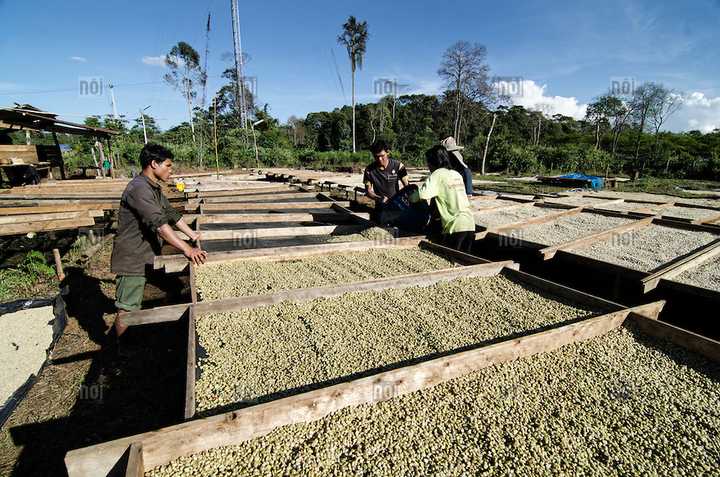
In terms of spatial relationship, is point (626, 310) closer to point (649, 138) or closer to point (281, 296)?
point (281, 296)

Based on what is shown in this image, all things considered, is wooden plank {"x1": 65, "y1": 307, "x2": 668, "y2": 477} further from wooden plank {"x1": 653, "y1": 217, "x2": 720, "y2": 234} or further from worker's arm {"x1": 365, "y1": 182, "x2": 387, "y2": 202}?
wooden plank {"x1": 653, "y1": 217, "x2": 720, "y2": 234}

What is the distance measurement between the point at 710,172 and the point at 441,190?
21.8 meters

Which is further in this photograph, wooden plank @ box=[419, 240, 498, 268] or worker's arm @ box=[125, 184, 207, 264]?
wooden plank @ box=[419, 240, 498, 268]

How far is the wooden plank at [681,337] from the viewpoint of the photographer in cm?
190

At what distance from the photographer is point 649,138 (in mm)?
30062

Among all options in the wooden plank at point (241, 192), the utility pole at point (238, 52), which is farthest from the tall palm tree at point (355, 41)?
the wooden plank at point (241, 192)

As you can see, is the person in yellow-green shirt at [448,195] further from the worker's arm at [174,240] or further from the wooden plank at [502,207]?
the wooden plank at [502,207]

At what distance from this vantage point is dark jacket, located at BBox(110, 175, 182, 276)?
250 cm

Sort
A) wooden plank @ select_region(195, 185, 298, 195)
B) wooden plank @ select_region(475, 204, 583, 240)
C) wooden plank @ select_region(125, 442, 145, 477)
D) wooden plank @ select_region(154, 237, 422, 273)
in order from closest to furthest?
1. wooden plank @ select_region(125, 442, 145, 477)
2. wooden plank @ select_region(154, 237, 422, 273)
3. wooden plank @ select_region(475, 204, 583, 240)
4. wooden plank @ select_region(195, 185, 298, 195)

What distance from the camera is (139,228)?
2.66 meters

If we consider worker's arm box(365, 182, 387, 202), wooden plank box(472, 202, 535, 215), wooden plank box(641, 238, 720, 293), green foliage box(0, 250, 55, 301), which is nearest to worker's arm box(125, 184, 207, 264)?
worker's arm box(365, 182, 387, 202)

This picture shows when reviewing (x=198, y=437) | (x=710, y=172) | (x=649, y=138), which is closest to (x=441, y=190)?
(x=198, y=437)

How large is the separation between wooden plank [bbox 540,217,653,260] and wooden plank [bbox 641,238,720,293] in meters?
0.74

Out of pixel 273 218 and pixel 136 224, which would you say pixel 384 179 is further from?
pixel 136 224
